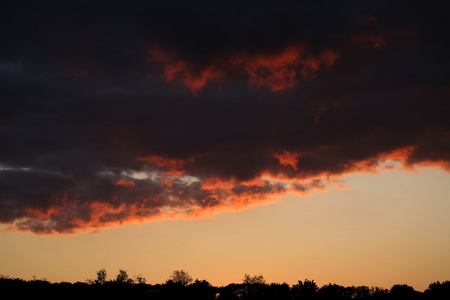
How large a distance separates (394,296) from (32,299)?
134976mm

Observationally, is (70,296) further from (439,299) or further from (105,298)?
(439,299)

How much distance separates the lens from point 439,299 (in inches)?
6644

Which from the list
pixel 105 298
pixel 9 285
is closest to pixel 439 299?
pixel 105 298

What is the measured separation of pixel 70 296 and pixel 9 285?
80.9ft

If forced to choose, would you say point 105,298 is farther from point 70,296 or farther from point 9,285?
point 9,285

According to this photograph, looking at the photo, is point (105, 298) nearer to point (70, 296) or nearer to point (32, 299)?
point (70, 296)

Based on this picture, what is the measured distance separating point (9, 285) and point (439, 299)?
517ft

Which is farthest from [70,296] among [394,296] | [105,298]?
[394,296]

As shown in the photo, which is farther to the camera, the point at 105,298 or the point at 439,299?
the point at 105,298

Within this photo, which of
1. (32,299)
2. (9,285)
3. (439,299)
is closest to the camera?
(439,299)

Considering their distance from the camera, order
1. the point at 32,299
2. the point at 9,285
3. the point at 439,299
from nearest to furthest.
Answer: the point at 439,299
the point at 32,299
the point at 9,285

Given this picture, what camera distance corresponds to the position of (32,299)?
609 ft

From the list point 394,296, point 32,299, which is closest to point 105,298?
point 32,299

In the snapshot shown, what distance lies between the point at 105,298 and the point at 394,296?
111m
